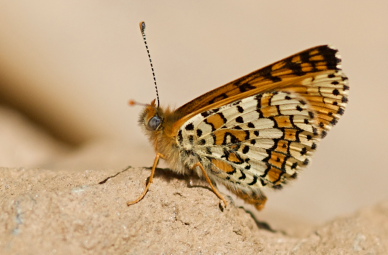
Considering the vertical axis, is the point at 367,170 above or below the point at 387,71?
below

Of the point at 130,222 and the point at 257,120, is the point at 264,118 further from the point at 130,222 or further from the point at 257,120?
the point at 130,222

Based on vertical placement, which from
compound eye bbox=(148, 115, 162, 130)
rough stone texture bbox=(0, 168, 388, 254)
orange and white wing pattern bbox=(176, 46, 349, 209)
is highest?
orange and white wing pattern bbox=(176, 46, 349, 209)

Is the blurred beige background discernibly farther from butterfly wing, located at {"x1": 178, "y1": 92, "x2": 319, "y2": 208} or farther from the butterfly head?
butterfly wing, located at {"x1": 178, "y1": 92, "x2": 319, "y2": 208}

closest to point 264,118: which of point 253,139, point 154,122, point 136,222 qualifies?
point 253,139

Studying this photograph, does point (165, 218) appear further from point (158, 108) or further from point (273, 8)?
point (273, 8)

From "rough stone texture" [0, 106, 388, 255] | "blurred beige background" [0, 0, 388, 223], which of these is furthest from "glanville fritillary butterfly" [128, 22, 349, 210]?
"blurred beige background" [0, 0, 388, 223]

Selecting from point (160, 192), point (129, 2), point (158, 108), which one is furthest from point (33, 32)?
point (160, 192)

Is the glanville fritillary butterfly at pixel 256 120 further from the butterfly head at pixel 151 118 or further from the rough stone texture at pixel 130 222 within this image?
the rough stone texture at pixel 130 222
